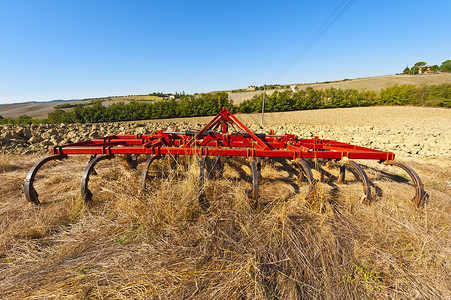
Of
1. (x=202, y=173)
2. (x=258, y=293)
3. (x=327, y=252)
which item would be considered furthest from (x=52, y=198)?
(x=327, y=252)

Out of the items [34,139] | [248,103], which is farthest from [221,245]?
[248,103]

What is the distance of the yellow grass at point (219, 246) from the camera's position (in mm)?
1437

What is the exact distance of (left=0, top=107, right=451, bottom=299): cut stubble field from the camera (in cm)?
144

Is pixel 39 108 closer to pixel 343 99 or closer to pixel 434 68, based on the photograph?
pixel 343 99

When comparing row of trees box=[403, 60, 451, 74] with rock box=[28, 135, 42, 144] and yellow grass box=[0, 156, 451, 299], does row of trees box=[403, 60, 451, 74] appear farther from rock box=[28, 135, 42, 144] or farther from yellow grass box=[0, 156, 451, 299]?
rock box=[28, 135, 42, 144]

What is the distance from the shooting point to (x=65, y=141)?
7.35 meters

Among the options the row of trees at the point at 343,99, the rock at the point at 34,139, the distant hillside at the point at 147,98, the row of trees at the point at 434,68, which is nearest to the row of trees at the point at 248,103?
the row of trees at the point at 343,99

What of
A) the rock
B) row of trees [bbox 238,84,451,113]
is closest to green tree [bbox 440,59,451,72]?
row of trees [bbox 238,84,451,113]

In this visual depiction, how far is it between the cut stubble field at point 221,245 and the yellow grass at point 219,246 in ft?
0.03

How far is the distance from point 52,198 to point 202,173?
262 centimetres

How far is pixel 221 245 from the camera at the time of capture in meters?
1.83

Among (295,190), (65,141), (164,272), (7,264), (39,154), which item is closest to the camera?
(164,272)

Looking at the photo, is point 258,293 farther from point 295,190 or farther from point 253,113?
point 253,113

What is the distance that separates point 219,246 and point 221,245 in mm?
38
